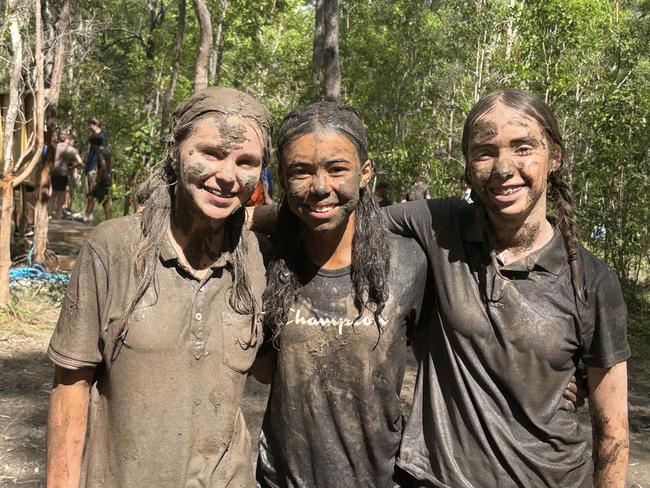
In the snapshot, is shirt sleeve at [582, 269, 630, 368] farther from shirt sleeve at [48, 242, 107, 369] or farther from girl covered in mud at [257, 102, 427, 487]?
shirt sleeve at [48, 242, 107, 369]

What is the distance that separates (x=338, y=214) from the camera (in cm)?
216

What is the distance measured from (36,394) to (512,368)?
4.60 meters

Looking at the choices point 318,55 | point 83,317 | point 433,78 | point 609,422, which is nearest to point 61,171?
point 318,55

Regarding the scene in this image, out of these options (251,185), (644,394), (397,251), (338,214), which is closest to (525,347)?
(397,251)

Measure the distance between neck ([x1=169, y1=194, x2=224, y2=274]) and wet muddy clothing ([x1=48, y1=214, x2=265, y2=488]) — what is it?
4cm

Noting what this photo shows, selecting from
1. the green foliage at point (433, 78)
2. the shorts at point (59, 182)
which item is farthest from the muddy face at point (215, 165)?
the shorts at point (59, 182)

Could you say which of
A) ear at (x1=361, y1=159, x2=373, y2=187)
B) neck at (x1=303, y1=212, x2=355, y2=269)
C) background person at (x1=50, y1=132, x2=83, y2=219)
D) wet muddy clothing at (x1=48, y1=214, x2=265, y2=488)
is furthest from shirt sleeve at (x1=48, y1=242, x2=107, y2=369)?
background person at (x1=50, y1=132, x2=83, y2=219)

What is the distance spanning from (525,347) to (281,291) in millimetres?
732

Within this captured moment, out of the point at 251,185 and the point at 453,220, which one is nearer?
the point at 251,185

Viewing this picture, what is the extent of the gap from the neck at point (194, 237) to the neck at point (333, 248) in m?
0.34

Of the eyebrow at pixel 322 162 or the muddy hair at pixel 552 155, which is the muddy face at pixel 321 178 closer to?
the eyebrow at pixel 322 162

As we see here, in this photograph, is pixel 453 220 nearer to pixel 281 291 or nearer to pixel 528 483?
pixel 281 291

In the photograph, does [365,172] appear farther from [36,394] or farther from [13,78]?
[13,78]

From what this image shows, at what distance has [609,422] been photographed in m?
2.17
